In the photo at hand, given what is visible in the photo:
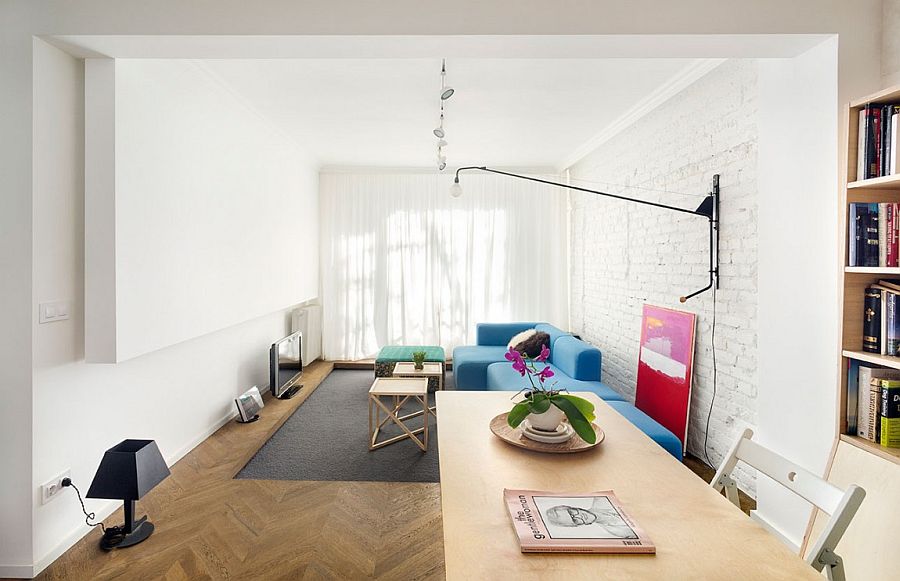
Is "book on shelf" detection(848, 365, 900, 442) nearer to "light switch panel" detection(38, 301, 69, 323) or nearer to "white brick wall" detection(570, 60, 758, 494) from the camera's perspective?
"white brick wall" detection(570, 60, 758, 494)

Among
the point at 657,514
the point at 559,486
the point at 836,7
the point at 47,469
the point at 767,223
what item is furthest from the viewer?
the point at 767,223

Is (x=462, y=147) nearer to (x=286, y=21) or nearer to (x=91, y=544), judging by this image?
(x=286, y=21)

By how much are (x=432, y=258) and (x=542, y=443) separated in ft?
15.9

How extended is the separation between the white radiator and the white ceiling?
1923 mm

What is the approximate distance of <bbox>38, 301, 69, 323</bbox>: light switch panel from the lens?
6.94ft

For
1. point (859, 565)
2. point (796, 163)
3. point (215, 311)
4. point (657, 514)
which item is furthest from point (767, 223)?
point (215, 311)

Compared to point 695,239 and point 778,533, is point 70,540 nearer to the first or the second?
point 778,533

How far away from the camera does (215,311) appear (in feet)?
10.9

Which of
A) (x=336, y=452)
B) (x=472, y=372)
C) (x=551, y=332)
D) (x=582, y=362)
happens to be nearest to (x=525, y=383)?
(x=582, y=362)

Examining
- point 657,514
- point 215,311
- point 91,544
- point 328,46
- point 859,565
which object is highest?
point 328,46

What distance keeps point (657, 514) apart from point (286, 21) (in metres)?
2.27

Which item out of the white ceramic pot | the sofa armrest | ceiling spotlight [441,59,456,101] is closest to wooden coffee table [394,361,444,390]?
the sofa armrest

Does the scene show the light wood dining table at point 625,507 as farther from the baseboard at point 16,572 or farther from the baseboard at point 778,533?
the baseboard at point 16,572

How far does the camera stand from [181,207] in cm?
292
